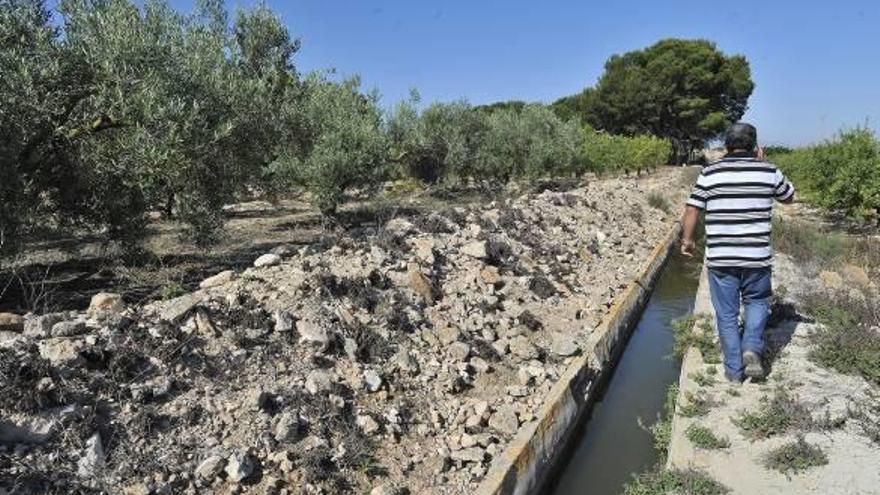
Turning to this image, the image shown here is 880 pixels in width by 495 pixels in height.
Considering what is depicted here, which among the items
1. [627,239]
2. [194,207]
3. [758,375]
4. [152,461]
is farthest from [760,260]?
[627,239]

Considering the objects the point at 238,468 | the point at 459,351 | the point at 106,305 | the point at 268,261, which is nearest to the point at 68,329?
the point at 106,305

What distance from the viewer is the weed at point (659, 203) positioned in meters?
20.8

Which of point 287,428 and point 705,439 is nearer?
point 287,428

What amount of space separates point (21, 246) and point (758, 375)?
25.4ft

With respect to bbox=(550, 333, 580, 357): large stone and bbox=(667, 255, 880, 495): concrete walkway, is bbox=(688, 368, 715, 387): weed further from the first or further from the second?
bbox=(550, 333, 580, 357): large stone

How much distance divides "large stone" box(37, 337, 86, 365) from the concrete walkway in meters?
4.23

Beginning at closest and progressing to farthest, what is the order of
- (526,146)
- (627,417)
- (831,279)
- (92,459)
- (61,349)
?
(92,459) → (61,349) → (627,417) → (831,279) → (526,146)

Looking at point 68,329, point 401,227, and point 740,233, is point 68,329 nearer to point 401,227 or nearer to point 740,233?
point 740,233

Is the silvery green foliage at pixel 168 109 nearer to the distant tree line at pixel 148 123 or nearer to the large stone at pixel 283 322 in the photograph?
the distant tree line at pixel 148 123

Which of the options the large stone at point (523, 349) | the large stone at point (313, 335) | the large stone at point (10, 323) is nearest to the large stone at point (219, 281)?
the large stone at point (313, 335)

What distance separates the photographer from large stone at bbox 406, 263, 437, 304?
734 cm

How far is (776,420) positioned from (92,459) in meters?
4.66

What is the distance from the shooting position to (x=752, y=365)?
5594mm

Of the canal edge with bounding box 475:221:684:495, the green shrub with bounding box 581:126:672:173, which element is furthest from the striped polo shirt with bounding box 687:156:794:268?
the green shrub with bounding box 581:126:672:173
